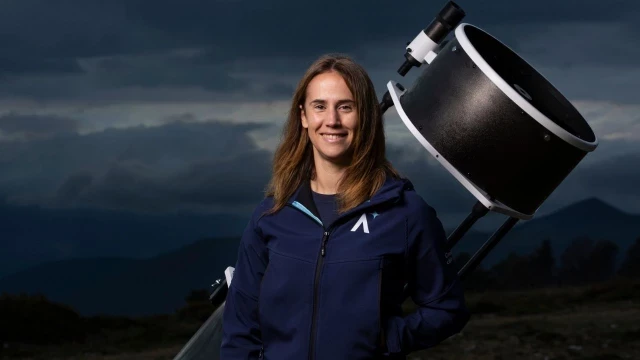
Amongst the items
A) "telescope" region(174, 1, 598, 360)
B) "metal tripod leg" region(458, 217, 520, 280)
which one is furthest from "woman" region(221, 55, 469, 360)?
"metal tripod leg" region(458, 217, 520, 280)

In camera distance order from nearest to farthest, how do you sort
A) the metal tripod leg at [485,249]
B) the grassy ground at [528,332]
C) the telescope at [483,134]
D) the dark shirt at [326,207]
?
the dark shirt at [326,207] < the telescope at [483,134] < the metal tripod leg at [485,249] < the grassy ground at [528,332]

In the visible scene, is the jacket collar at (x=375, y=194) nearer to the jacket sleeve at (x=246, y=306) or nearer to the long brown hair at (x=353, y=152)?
the long brown hair at (x=353, y=152)

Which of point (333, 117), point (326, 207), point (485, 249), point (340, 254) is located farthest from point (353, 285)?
point (485, 249)

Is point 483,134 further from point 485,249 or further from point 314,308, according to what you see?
point 314,308

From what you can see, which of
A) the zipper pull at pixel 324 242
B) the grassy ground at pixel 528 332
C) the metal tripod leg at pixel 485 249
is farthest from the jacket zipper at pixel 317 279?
the grassy ground at pixel 528 332

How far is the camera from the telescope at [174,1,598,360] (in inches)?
157

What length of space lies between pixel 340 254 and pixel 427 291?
0.36 metres

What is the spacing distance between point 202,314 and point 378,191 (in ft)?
31.5

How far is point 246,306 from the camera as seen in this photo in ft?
11.1

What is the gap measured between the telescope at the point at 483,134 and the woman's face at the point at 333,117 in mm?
882

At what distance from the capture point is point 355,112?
3.33 metres

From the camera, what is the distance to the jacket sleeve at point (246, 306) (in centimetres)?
337

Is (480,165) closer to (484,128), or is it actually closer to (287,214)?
(484,128)

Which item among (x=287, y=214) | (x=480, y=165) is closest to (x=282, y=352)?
(x=287, y=214)
